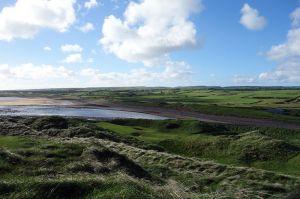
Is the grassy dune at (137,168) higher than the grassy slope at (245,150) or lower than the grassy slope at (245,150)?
higher

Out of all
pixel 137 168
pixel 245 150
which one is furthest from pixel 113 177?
pixel 245 150

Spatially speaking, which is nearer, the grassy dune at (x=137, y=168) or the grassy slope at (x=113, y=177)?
the grassy slope at (x=113, y=177)

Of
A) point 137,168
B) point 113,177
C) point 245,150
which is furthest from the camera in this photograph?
point 245,150

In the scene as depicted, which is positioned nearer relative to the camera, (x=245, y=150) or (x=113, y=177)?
(x=113, y=177)

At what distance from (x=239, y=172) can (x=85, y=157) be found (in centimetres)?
1251

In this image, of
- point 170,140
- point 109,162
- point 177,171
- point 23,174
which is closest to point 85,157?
Result: point 109,162

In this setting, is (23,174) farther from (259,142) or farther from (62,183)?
(259,142)

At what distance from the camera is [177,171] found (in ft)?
98.3

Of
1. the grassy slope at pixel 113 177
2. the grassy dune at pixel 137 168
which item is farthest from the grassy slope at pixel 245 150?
the grassy slope at pixel 113 177

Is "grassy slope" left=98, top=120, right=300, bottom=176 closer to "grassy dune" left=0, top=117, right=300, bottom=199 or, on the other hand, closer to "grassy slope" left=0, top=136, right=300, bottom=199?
"grassy dune" left=0, top=117, right=300, bottom=199

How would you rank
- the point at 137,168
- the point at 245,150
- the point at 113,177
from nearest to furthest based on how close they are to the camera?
the point at 113,177 < the point at 137,168 < the point at 245,150

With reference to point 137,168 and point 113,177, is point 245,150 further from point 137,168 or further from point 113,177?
point 113,177

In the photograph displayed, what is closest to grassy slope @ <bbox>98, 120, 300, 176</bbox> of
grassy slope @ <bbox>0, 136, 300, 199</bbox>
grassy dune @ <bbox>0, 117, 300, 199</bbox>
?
grassy dune @ <bbox>0, 117, 300, 199</bbox>

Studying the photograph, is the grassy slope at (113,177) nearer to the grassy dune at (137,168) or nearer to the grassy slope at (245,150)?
the grassy dune at (137,168)
